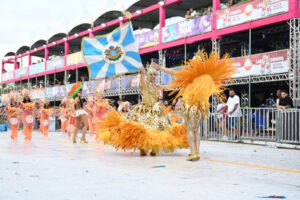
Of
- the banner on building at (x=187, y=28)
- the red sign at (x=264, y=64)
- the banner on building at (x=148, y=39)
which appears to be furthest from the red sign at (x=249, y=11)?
the banner on building at (x=148, y=39)

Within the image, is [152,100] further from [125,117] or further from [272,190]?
[272,190]

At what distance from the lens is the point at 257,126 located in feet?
42.9

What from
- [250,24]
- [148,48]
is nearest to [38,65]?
[148,48]

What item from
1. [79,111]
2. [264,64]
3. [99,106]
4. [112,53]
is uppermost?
[264,64]

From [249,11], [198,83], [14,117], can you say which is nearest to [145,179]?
[198,83]

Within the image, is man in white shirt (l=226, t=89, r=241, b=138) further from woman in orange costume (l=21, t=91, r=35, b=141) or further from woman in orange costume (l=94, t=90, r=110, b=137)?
woman in orange costume (l=21, t=91, r=35, b=141)

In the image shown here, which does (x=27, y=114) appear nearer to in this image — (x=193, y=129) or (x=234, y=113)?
(x=234, y=113)

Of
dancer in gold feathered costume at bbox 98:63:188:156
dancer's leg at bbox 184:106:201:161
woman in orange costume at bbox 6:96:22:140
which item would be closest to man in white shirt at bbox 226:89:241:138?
dancer in gold feathered costume at bbox 98:63:188:156

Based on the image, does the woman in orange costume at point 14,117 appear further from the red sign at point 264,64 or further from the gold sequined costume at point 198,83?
the red sign at point 264,64

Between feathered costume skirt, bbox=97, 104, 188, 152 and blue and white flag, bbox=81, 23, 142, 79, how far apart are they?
1972 mm

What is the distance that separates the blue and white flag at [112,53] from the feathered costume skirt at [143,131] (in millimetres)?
1972

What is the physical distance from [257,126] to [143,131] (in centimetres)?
703

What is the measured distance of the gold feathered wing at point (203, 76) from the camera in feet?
22.0

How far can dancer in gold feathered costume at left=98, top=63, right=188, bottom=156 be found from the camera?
7.11 metres
